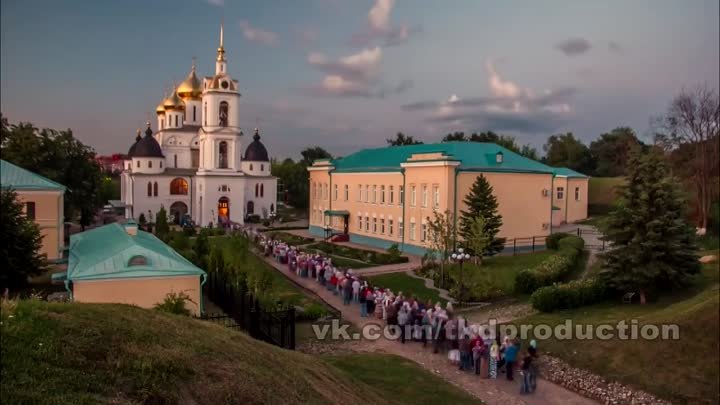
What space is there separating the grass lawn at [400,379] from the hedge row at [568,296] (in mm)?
5833

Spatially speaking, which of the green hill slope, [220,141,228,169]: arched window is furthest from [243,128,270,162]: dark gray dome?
the green hill slope

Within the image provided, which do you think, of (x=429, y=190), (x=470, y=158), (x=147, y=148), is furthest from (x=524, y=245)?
(x=147, y=148)

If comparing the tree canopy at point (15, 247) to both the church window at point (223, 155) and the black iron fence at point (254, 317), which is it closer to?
the black iron fence at point (254, 317)

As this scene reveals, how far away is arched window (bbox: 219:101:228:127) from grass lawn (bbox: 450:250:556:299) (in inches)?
1166

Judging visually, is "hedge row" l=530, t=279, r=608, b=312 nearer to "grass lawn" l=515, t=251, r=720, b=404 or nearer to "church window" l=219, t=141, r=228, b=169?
"grass lawn" l=515, t=251, r=720, b=404

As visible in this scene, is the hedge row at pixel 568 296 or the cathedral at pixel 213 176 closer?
the hedge row at pixel 568 296

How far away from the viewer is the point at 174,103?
57.2 metres

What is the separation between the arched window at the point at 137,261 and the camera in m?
15.9

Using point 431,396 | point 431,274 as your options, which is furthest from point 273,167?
point 431,396

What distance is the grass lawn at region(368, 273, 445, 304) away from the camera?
20703 millimetres

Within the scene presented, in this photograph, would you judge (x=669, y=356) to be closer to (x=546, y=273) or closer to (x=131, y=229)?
(x=546, y=273)

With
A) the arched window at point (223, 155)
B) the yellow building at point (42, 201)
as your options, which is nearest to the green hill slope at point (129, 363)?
the yellow building at point (42, 201)

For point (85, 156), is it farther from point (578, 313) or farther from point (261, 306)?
point (578, 313)

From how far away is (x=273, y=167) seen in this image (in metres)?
76.2
